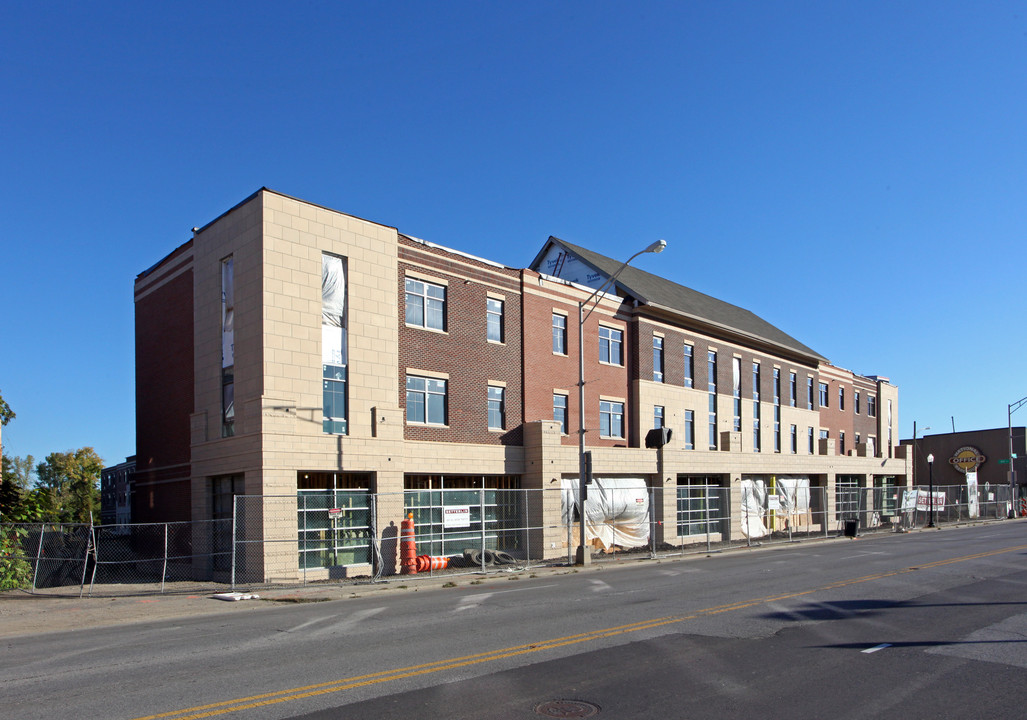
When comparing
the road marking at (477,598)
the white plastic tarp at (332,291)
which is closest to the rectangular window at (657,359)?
the white plastic tarp at (332,291)

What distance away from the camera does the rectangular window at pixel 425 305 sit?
2775 centimetres

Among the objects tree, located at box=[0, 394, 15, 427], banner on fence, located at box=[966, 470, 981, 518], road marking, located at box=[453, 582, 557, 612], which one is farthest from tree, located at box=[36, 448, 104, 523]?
banner on fence, located at box=[966, 470, 981, 518]

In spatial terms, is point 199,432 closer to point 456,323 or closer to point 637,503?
point 456,323

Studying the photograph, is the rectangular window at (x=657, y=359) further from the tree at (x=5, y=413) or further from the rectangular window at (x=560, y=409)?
the tree at (x=5, y=413)

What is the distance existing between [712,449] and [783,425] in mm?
9033

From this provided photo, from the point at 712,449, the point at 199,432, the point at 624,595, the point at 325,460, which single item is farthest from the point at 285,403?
the point at 712,449

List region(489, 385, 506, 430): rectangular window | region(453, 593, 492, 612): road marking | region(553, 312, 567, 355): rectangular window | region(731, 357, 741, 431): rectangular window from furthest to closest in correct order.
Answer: region(731, 357, 741, 431): rectangular window, region(553, 312, 567, 355): rectangular window, region(489, 385, 506, 430): rectangular window, region(453, 593, 492, 612): road marking

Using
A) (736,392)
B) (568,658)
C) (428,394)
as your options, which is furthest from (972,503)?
(568,658)

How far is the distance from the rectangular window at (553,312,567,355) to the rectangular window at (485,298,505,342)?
3.29 metres

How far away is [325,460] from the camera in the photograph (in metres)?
24.1

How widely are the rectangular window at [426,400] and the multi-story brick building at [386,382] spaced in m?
0.06

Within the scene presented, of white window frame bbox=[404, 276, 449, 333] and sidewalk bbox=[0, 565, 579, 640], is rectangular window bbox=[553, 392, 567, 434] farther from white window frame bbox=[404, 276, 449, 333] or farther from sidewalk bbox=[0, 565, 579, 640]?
sidewalk bbox=[0, 565, 579, 640]

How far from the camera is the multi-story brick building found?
24.0 m

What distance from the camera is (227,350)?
2550 cm
